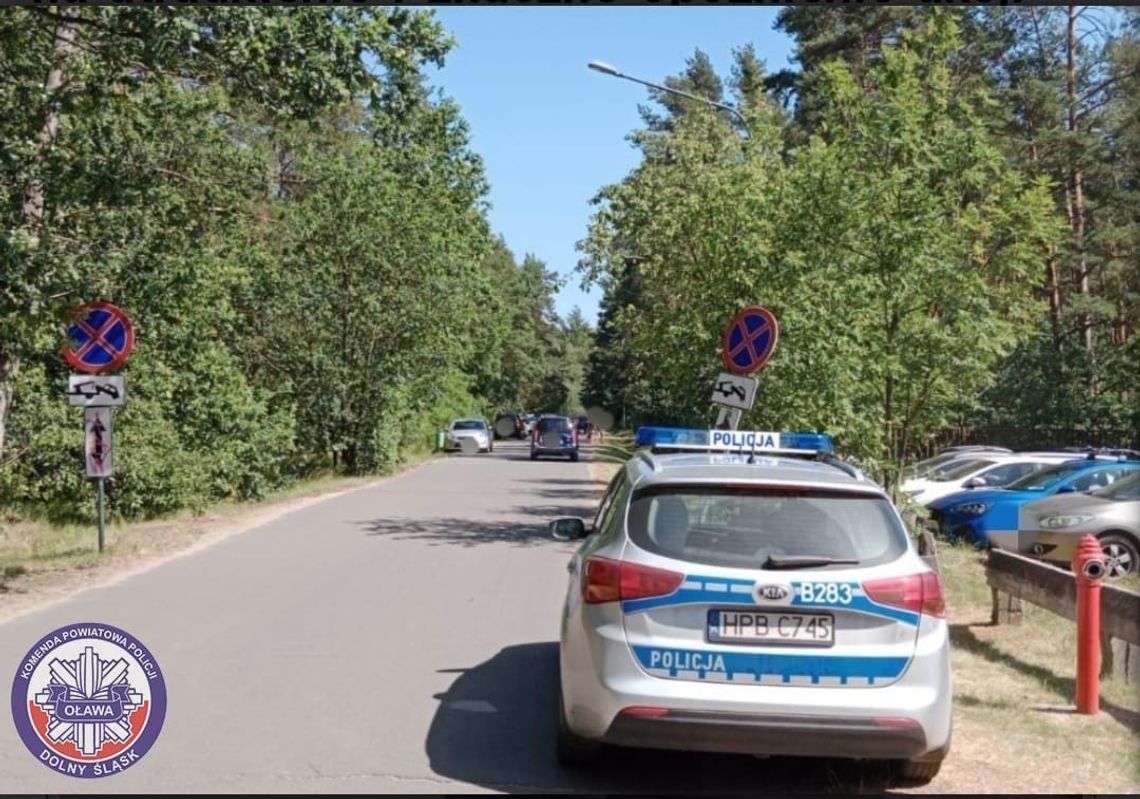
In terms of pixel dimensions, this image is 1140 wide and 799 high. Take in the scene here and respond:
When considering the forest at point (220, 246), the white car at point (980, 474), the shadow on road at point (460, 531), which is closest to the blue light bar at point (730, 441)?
the forest at point (220, 246)

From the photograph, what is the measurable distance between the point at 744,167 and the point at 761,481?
12.8 metres

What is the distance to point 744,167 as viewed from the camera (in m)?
18.0

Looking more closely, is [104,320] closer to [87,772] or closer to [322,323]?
[87,772]

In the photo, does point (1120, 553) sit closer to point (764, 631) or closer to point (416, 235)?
point (764, 631)

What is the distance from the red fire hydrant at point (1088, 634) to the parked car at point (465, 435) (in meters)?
47.5

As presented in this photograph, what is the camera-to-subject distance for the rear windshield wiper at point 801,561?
18.6ft

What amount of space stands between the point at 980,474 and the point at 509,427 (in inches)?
2579

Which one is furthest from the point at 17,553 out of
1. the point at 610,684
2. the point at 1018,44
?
the point at 1018,44

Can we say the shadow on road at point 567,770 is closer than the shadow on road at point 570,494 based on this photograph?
Yes

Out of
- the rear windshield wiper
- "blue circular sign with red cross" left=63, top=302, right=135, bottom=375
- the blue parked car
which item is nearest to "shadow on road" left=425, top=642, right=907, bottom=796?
the rear windshield wiper

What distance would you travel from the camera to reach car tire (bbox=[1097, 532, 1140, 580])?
1405 cm

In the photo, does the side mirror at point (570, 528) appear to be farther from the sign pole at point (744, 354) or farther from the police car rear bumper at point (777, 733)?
the sign pole at point (744, 354)

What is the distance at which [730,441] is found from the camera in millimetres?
7406

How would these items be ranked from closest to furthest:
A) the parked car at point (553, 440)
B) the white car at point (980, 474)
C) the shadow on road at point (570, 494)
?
the white car at point (980, 474) < the shadow on road at point (570, 494) < the parked car at point (553, 440)
